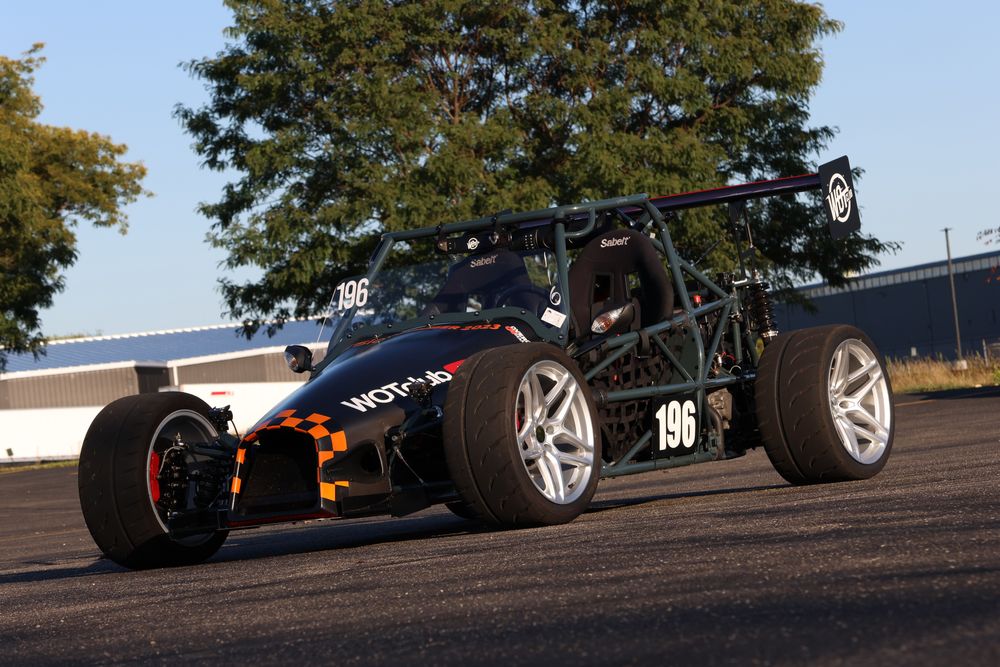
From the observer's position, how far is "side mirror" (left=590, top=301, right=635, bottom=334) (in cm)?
873

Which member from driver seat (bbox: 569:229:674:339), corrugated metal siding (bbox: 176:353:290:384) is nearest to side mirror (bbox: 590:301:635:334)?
driver seat (bbox: 569:229:674:339)

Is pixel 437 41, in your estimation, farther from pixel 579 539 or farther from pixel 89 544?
pixel 579 539

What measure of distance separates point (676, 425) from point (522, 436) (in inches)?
69.9

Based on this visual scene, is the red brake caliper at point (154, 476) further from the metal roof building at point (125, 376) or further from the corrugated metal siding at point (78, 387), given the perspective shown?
the corrugated metal siding at point (78, 387)

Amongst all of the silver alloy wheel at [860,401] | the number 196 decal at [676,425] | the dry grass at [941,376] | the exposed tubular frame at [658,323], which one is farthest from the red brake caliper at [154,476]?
the dry grass at [941,376]

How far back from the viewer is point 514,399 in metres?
7.24

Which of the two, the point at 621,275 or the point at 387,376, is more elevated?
the point at 621,275

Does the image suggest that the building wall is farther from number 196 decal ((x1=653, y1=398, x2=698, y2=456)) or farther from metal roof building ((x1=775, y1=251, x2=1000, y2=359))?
number 196 decal ((x1=653, y1=398, x2=698, y2=456))

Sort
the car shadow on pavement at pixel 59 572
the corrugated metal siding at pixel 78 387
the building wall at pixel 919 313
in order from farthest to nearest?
1. the building wall at pixel 919 313
2. the corrugated metal siding at pixel 78 387
3. the car shadow on pavement at pixel 59 572

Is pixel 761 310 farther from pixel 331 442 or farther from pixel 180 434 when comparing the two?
pixel 180 434

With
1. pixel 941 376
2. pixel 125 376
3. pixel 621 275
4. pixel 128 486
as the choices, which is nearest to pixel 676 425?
pixel 621 275

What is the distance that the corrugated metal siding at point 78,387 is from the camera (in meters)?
60.9

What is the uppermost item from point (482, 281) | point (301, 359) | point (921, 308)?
point (921, 308)

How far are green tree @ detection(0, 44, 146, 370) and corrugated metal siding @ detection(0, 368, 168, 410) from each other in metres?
14.1
